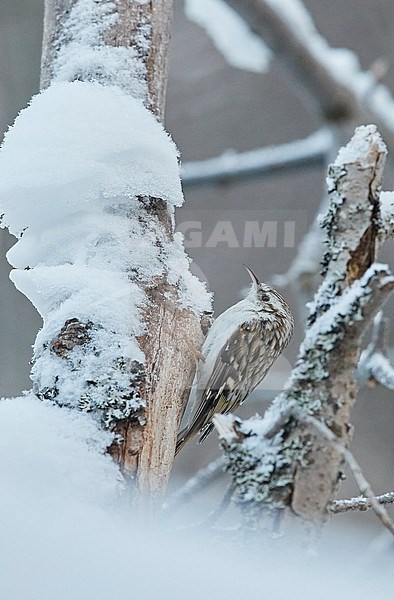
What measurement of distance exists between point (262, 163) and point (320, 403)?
3.37 ft

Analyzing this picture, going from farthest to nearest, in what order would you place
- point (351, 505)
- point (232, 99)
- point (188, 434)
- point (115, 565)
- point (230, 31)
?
point (232, 99) → point (230, 31) → point (188, 434) → point (351, 505) → point (115, 565)

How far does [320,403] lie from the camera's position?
0.45 meters

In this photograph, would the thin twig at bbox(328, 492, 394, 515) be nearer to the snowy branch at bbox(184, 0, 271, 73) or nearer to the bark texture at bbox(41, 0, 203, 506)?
the bark texture at bbox(41, 0, 203, 506)

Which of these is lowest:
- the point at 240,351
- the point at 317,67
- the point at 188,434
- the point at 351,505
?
the point at 351,505

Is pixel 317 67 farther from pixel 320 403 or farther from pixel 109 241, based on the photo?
pixel 320 403

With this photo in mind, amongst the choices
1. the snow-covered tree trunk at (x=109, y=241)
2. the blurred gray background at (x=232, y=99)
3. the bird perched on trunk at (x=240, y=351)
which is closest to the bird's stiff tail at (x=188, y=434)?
the bird perched on trunk at (x=240, y=351)

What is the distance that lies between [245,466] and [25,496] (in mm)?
141

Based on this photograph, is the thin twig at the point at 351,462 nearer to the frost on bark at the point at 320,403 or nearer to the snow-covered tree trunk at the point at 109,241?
the frost on bark at the point at 320,403

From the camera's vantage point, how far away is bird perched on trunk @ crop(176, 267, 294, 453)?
0.76 meters

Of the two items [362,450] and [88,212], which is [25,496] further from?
[362,450]

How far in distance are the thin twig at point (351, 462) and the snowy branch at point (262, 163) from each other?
0.87 meters

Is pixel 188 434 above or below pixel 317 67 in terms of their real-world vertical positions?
below

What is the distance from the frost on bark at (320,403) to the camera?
442 mm

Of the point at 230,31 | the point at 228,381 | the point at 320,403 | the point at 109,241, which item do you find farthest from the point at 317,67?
the point at 320,403
